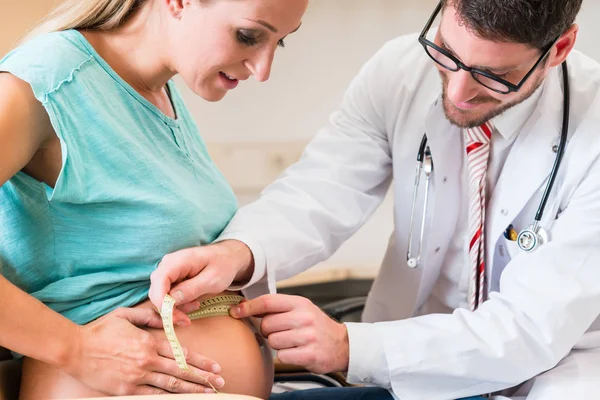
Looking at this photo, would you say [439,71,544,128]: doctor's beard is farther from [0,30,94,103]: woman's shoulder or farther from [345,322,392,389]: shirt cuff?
[0,30,94,103]: woman's shoulder

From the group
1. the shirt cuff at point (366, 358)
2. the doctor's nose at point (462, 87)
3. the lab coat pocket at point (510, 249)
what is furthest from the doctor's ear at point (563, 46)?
the shirt cuff at point (366, 358)

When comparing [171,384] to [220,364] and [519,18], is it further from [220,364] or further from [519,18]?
[519,18]

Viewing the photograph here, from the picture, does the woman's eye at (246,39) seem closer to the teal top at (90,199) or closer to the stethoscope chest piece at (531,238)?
the teal top at (90,199)

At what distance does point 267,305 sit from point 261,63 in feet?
1.63

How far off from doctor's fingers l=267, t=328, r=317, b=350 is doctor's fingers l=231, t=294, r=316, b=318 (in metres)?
0.05

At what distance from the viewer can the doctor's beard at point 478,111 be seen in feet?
5.16

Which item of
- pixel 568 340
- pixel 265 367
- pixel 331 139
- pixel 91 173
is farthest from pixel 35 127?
pixel 568 340

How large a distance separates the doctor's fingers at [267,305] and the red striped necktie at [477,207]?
47 centimetres

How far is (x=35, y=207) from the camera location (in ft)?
3.92

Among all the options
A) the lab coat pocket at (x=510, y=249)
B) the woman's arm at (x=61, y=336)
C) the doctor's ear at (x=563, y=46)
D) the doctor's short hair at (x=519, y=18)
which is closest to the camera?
the woman's arm at (x=61, y=336)

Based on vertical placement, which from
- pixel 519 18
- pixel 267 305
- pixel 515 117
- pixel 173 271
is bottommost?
A: pixel 267 305

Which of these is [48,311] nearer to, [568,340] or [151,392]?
[151,392]

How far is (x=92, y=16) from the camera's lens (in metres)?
1.30

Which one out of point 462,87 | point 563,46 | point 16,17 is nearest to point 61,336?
point 462,87
